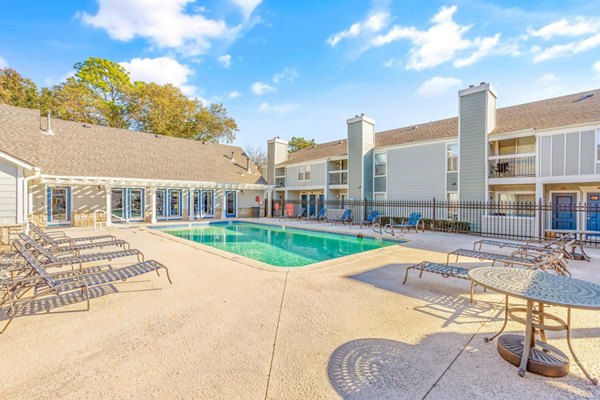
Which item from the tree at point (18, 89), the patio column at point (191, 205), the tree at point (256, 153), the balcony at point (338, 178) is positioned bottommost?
the patio column at point (191, 205)

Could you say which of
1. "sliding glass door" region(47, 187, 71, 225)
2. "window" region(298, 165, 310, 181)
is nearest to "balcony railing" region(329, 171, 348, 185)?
"window" region(298, 165, 310, 181)

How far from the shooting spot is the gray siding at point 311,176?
2364 cm

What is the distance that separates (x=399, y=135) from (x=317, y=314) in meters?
19.5

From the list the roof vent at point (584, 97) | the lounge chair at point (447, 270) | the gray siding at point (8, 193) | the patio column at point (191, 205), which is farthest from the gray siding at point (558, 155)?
the gray siding at point (8, 193)

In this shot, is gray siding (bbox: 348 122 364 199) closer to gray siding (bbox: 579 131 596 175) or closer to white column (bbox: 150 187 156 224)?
gray siding (bbox: 579 131 596 175)

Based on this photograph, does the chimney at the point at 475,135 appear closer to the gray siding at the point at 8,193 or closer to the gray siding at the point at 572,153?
the gray siding at the point at 572,153

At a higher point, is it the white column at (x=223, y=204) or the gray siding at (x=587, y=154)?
the gray siding at (x=587, y=154)

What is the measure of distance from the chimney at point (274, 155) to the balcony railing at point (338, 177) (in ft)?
19.5

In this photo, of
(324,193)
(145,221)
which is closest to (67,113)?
(145,221)

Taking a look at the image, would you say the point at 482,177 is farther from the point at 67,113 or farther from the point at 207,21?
the point at 67,113

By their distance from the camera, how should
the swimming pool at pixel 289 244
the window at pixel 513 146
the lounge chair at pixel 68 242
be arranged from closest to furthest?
1. the lounge chair at pixel 68 242
2. the swimming pool at pixel 289 244
3. the window at pixel 513 146

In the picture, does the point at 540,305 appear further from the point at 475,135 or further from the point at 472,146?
the point at 475,135

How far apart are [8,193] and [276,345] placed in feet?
36.6

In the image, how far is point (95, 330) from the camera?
3.55 metres
